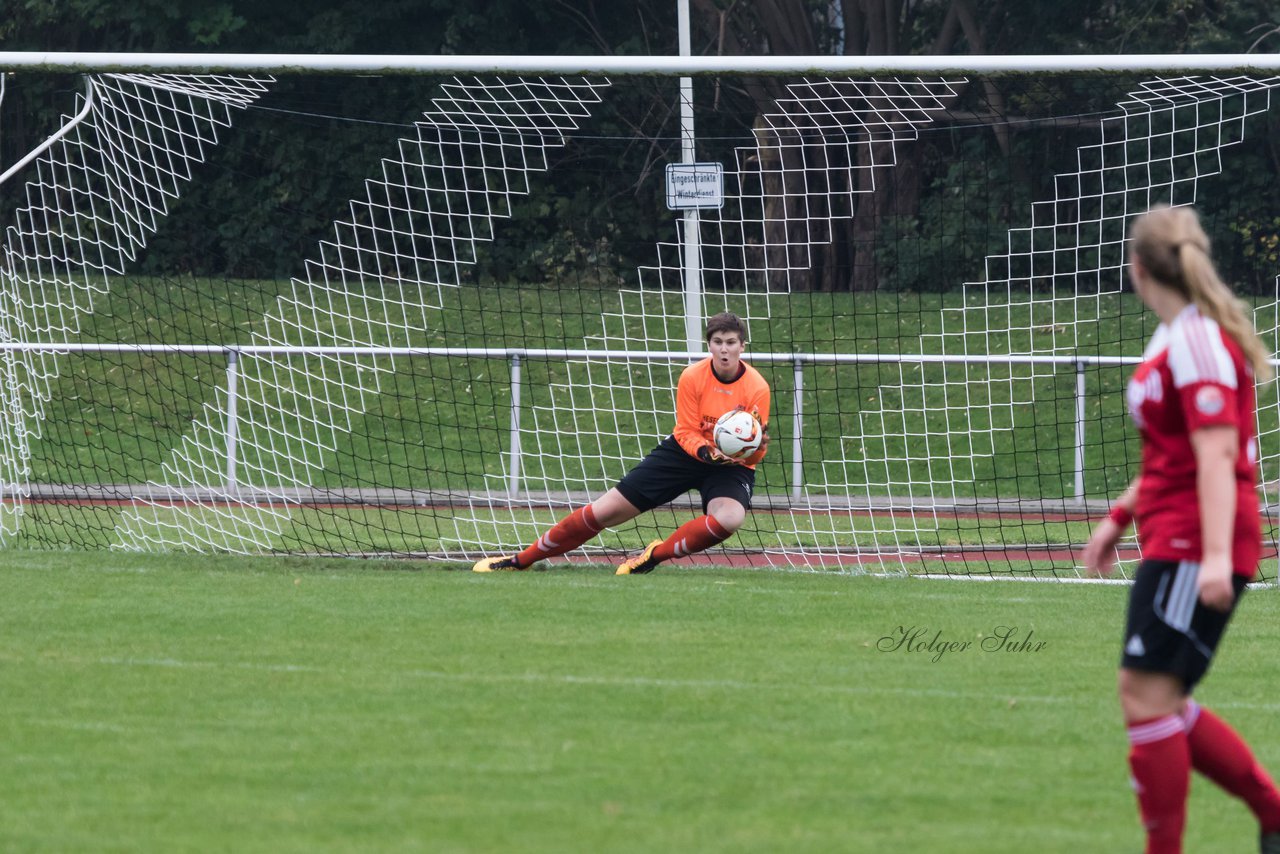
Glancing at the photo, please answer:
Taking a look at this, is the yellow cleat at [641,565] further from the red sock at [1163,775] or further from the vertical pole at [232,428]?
the red sock at [1163,775]

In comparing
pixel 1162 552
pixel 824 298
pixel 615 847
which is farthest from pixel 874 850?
pixel 824 298

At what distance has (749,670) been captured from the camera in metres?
6.99

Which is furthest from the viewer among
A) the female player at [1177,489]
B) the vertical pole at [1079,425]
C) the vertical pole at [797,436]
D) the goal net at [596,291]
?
the vertical pole at [797,436]

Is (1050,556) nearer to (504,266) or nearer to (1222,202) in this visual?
(504,266)

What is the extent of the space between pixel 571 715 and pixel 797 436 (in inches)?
331

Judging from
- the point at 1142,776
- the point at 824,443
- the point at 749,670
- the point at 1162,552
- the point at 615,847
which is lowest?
the point at 824,443

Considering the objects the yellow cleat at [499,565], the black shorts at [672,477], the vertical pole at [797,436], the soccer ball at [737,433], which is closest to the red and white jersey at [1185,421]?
the soccer ball at [737,433]

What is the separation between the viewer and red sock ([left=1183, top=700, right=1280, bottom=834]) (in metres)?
4.23

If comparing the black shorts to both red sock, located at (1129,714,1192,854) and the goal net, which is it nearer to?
the goal net

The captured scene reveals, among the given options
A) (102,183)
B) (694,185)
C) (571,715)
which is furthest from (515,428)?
(571,715)

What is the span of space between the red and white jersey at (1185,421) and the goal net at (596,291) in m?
5.73

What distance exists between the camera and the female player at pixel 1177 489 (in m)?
3.92

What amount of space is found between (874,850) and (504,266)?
11.1 meters

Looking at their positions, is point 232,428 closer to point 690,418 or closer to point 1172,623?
point 690,418
